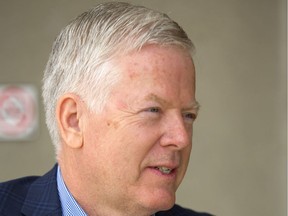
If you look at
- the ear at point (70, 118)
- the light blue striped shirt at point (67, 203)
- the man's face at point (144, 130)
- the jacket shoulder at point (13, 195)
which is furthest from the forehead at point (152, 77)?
the jacket shoulder at point (13, 195)

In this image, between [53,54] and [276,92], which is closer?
[53,54]

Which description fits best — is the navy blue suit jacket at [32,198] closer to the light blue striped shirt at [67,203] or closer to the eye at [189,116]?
the light blue striped shirt at [67,203]

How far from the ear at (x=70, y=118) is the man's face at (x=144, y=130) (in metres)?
0.04

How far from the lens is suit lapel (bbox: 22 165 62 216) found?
70.2 inches

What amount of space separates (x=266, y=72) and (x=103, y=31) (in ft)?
6.82

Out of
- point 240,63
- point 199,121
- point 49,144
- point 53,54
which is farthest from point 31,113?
point 53,54

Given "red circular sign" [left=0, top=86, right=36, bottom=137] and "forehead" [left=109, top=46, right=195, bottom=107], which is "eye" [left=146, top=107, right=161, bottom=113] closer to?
"forehead" [left=109, top=46, right=195, bottom=107]

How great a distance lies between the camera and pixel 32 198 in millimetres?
1843

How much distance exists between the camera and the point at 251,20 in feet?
11.7

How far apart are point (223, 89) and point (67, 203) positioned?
196 centimetres

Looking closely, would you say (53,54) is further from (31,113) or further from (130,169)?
(31,113)

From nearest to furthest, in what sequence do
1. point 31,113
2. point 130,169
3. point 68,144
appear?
point 130,169, point 68,144, point 31,113

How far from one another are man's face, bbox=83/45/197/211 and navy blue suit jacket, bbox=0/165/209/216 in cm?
23

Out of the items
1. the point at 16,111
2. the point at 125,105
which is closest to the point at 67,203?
the point at 125,105
